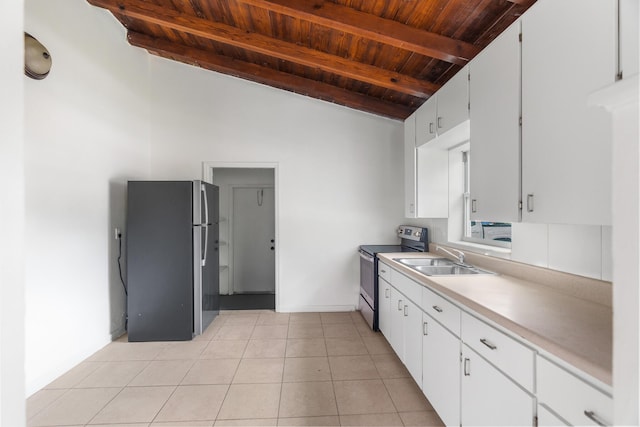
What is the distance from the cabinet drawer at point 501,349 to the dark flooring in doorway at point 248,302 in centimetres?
305

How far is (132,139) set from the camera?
3424 millimetres

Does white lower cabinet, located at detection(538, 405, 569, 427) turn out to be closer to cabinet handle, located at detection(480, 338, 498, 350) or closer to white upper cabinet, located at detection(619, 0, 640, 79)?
cabinet handle, located at detection(480, 338, 498, 350)

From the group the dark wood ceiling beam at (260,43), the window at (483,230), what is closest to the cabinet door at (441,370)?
the window at (483,230)

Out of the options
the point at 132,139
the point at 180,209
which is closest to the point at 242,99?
the point at 132,139

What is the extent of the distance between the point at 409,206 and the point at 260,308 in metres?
2.53

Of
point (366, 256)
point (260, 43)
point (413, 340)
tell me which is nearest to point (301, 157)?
point (260, 43)

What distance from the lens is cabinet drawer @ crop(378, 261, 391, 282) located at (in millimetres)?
2860

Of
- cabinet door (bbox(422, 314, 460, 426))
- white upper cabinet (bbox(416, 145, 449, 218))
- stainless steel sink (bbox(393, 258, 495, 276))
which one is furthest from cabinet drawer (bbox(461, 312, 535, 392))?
white upper cabinet (bbox(416, 145, 449, 218))

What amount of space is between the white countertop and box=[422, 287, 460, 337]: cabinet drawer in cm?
6

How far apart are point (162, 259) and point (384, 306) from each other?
7.93 ft

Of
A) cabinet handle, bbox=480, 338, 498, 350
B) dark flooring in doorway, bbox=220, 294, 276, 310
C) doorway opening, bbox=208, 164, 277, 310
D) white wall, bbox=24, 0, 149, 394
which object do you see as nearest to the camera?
cabinet handle, bbox=480, 338, 498, 350

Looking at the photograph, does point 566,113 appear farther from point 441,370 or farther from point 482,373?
point 441,370

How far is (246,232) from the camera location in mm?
5047

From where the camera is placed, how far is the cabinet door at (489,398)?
1147mm
